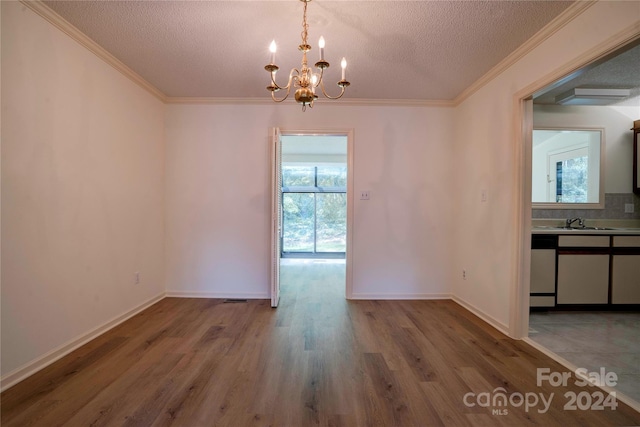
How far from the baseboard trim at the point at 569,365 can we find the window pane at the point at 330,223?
4.93m

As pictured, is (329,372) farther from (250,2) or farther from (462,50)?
(462,50)

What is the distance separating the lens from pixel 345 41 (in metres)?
2.19

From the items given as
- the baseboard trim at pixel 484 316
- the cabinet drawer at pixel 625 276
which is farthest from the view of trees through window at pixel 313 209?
the cabinet drawer at pixel 625 276

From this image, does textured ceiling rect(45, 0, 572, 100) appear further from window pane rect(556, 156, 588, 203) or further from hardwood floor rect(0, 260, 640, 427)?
hardwood floor rect(0, 260, 640, 427)

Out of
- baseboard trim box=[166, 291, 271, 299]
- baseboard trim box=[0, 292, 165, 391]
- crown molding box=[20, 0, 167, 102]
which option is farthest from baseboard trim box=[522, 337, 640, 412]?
crown molding box=[20, 0, 167, 102]

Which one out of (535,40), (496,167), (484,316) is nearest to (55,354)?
(484,316)

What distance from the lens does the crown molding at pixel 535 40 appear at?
5.77ft

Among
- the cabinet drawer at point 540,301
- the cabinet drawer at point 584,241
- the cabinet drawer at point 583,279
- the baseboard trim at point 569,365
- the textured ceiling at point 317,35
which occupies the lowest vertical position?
the baseboard trim at point 569,365

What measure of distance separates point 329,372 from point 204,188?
103 inches

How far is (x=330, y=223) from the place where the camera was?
7066 mm

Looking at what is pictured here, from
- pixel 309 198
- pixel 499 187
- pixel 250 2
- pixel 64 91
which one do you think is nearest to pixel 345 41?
pixel 250 2

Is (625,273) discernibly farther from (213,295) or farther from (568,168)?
(213,295)

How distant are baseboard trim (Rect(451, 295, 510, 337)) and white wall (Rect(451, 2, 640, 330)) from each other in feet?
0.05

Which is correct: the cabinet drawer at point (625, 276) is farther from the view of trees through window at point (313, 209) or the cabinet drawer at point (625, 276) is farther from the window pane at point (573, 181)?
the view of trees through window at point (313, 209)
